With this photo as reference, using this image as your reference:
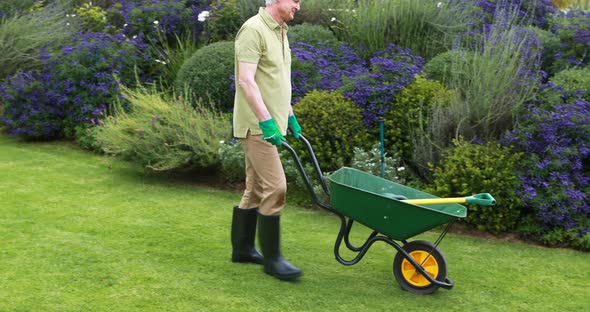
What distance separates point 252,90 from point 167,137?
9.03 ft

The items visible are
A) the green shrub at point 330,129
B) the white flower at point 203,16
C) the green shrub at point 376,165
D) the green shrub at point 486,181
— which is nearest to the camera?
the green shrub at point 486,181

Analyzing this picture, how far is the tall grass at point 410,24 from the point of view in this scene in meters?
7.88

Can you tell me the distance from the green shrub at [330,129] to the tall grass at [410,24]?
189cm

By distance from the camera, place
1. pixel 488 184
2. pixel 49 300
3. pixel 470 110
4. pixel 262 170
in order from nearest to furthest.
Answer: pixel 49 300
pixel 262 170
pixel 488 184
pixel 470 110

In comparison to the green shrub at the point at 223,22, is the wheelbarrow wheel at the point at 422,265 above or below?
below

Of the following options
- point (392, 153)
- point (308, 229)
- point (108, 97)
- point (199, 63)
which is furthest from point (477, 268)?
point (108, 97)

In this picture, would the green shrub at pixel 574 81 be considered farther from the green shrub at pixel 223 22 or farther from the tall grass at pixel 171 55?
the green shrub at pixel 223 22

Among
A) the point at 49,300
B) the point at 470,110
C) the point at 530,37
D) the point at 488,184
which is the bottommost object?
the point at 49,300

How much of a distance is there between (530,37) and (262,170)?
3482mm

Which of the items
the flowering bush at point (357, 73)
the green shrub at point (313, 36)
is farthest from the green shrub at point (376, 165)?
the green shrub at point (313, 36)

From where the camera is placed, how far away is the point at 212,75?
7.50 metres

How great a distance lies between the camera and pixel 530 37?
21.7ft

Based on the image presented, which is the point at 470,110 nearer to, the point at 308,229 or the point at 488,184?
the point at 488,184

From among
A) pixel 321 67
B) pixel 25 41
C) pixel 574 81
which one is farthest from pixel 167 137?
pixel 574 81
